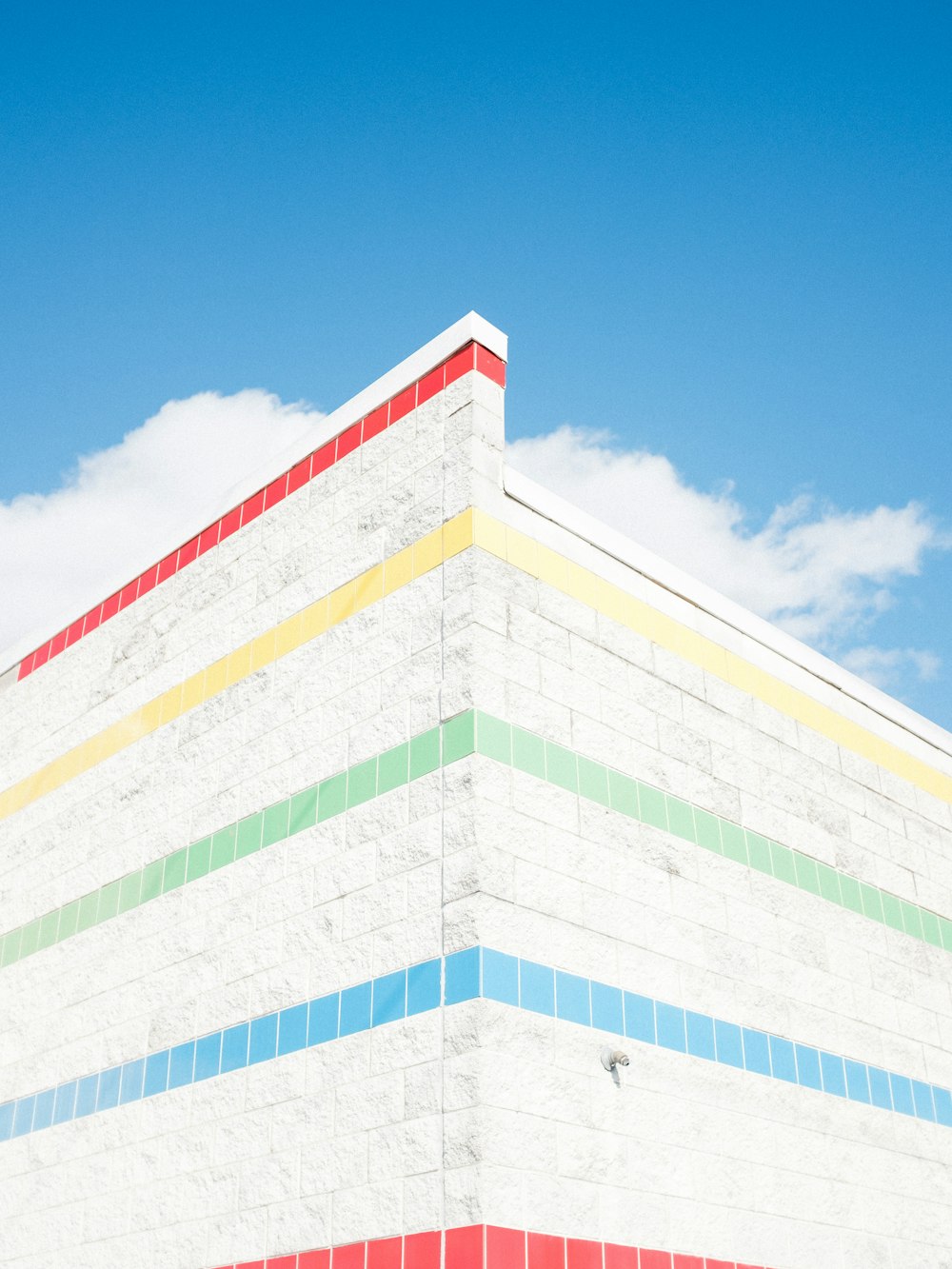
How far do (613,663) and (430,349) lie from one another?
3.82 metres

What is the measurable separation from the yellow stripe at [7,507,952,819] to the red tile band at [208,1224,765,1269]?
586 centimetres

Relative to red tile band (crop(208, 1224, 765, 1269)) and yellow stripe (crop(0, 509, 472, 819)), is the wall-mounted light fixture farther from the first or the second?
yellow stripe (crop(0, 509, 472, 819))

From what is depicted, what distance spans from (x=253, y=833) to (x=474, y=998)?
12.2 feet

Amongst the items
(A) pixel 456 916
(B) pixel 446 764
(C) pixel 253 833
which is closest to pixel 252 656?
(C) pixel 253 833

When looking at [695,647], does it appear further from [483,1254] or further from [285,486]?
[483,1254]

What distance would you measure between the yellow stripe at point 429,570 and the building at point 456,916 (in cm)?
6

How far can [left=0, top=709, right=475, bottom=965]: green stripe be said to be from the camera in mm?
11555

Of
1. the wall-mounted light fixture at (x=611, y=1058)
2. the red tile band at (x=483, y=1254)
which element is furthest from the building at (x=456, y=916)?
the wall-mounted light fixture at (x=611, y=1058)

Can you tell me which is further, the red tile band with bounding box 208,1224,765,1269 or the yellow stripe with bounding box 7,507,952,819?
the yellow stripe with bounding box 7,507,952,819

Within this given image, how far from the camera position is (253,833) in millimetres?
13039

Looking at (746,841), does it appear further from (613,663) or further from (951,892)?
(951,892)

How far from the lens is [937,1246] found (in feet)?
44.4

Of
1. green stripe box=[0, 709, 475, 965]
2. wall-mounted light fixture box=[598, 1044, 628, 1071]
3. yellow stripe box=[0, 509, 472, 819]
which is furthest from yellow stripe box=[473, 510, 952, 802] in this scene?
wall-mounted light fixture box=[598, 1044, 628, 1071]

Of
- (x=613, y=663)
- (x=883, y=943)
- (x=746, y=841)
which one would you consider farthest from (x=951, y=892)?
(x=613, y=663)
